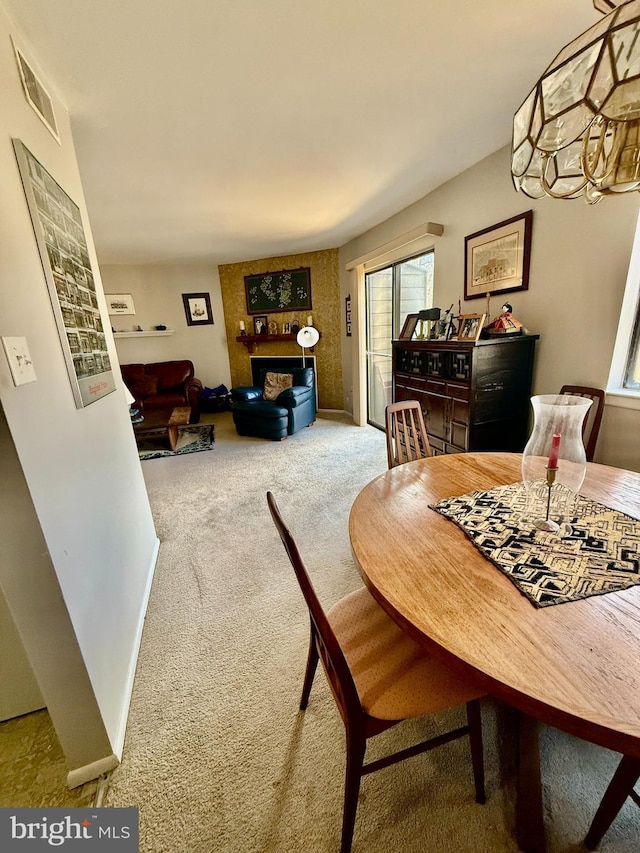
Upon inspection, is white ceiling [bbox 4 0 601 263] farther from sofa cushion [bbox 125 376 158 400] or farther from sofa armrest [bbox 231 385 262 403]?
sofa cushion [bbox 125 376 158 400]

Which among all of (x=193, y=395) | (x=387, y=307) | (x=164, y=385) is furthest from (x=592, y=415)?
(x=164, y=385)

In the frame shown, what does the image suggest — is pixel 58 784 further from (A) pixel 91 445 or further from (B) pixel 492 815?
(B) pixel 492 815

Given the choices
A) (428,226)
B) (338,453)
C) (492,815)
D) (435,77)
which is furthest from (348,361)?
(492,815)

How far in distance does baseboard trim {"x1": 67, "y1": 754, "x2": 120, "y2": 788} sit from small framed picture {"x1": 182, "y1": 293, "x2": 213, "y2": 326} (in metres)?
5.61

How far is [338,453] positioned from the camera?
3.66m

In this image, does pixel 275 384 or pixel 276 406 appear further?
pixel 275 384

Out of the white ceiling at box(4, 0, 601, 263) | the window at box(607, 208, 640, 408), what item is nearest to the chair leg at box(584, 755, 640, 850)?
the window at box(607, 208, 640, 408)

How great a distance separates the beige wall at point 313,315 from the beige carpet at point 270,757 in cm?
372

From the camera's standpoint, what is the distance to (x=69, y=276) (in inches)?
51.3

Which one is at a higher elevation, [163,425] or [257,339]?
[257,339]

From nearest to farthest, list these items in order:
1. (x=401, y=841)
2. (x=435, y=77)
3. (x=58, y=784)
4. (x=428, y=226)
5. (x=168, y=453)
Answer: (x=401, y=841), (x=58, y=784), (x=435, y=77), (x=428, y=226), (x=168, y=453)

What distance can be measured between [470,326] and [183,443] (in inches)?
143

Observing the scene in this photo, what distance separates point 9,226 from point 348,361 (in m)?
4.36

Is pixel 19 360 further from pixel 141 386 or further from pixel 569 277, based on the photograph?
pixel 141 386
